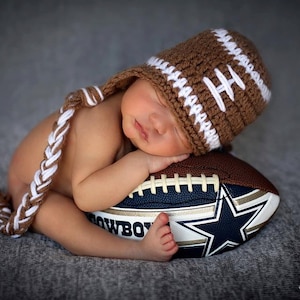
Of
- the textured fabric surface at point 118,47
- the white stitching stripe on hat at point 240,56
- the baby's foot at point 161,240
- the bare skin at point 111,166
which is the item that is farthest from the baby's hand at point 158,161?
the textured fabric surface at point 118,47

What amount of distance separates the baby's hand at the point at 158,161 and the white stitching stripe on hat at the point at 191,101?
8 centimetres

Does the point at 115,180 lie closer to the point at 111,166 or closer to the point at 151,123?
the point at 111,166

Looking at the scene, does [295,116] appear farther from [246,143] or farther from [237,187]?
[237,187]

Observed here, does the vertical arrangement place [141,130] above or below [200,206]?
above

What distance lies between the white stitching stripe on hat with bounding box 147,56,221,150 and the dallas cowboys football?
0.06 m

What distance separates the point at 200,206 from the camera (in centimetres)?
107

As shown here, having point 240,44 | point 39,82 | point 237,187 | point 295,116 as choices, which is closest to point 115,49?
point 39,82

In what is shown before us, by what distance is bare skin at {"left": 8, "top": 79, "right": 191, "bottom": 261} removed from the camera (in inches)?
42.8

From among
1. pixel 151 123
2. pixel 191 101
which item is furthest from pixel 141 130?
pixel 191 101

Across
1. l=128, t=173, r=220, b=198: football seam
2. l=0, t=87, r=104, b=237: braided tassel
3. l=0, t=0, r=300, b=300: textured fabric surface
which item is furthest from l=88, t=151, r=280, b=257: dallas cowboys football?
l=0, t=0, r=300, b=300: textured fabric surface

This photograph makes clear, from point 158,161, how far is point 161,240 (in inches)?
6.8

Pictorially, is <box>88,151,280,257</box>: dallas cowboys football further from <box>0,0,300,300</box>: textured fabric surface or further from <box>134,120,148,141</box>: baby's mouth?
<box>0,0,300,300</box>: textured fabric surface

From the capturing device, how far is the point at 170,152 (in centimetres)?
111

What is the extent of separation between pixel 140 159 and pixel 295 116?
35.2 inches
